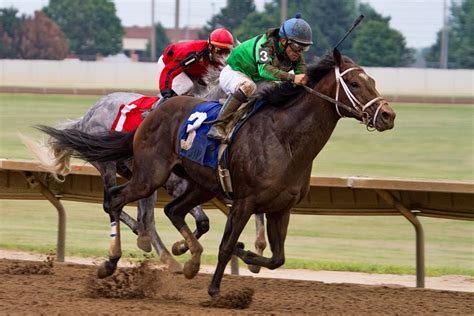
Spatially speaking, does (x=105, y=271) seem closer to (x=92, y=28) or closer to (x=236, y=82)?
(x=236, y=82)

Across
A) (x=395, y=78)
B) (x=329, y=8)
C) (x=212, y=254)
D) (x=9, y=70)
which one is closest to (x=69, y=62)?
(x=9, y=70)

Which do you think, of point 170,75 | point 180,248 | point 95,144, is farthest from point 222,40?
point 180,248

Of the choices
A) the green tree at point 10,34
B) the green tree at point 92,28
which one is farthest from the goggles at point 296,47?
the green tree at point 92,28

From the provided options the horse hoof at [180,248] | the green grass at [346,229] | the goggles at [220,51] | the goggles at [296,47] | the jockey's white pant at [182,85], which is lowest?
the green grass at [346,229]

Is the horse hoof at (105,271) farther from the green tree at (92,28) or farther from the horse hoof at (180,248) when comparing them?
the green tree at (92,28)

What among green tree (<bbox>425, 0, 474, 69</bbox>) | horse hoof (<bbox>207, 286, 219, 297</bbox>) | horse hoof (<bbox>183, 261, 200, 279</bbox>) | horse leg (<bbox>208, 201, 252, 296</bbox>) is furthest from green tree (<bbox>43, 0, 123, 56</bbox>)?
horse hoof (<bbox>207, 286, 219, 297</bbox>)

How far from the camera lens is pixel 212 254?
10211mm

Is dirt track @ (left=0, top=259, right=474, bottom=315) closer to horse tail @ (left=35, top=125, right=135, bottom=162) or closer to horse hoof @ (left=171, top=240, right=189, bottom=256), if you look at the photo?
horse hoof @ (left=171, top=240, right=189, bottom=256)

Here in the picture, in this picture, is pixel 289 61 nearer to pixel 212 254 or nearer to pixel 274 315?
pixel 274 315

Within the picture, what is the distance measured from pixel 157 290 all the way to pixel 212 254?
3322 mm

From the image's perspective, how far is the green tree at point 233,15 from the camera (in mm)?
33500

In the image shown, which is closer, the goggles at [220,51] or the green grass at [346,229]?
the goggles at [220,51]

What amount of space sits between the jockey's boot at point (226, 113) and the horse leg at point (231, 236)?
49 centimetres

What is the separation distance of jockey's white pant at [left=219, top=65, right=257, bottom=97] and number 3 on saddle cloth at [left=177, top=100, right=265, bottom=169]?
106mm
